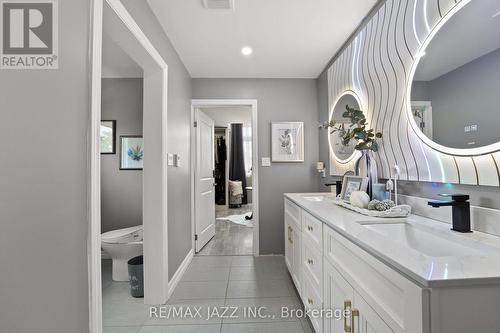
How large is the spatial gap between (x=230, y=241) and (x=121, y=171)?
1.91 m

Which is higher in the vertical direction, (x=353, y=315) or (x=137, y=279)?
(x=353, y=315)

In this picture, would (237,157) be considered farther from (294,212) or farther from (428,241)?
(428,241)

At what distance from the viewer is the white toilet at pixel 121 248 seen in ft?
7.52

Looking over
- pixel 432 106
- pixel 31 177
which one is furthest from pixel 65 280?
pixel 432 106

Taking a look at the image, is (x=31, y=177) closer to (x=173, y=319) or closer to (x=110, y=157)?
(x=173, y=319)

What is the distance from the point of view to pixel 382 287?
0.77 m

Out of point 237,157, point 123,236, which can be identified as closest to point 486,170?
point 123,236

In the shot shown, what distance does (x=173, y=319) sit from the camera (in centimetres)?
180

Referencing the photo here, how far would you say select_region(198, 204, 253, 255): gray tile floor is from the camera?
325 centimetres

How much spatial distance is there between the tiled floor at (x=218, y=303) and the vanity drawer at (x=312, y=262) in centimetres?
44

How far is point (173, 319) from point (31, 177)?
1.53 meters

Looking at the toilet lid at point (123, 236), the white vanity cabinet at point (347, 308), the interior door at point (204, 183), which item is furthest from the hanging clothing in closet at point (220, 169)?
the white vanity cabinet at point (347, 308)

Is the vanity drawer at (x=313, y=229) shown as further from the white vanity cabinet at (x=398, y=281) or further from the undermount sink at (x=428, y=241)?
the undermount sink at (x=428, y=241)

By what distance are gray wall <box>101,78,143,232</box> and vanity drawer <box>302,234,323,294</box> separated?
2267 millimetres
